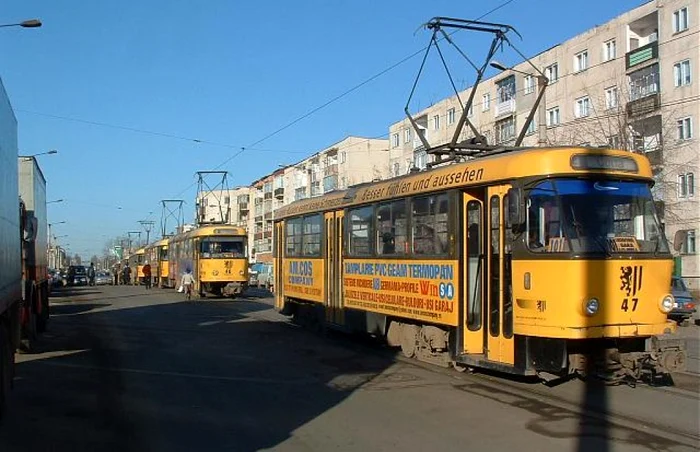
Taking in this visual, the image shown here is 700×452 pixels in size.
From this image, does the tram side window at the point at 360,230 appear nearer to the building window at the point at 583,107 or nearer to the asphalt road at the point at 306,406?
the asphalt road at the point at 306,406

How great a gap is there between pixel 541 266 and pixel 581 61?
43.1 m

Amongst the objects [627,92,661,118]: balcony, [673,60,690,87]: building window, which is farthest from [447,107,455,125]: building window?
[673,60,690,87]: building window

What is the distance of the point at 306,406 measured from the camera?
9062mm

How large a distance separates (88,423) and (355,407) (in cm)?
311

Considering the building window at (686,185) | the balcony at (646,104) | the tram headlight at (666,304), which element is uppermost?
the balcony at (646,104)

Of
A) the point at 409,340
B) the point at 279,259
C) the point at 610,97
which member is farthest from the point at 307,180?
the point at 409,340

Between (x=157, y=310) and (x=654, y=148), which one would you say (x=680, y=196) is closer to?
(x=654, y=148)

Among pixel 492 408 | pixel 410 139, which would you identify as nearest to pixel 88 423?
pixel 492 408

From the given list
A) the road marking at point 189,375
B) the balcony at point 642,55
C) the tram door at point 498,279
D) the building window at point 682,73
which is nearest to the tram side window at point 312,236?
the road marking at point 189,375

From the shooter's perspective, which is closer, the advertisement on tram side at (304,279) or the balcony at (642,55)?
the advertisement on tram side at (304,279)

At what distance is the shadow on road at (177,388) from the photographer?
24.7 feet

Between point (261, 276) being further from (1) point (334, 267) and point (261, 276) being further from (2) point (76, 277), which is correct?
(1) point (334, 267)

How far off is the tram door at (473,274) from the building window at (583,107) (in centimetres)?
3898

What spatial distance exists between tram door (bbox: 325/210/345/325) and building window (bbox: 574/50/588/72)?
1469 inches
